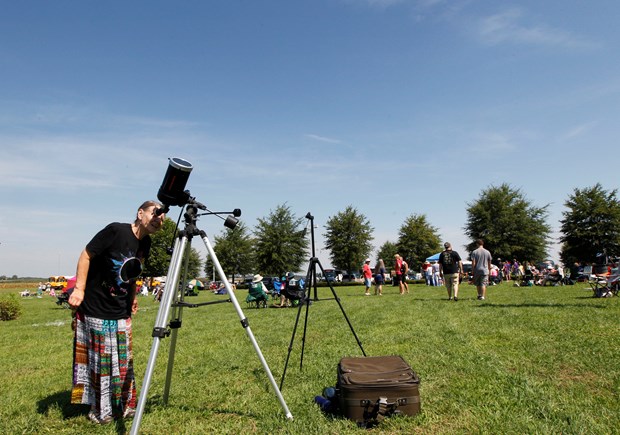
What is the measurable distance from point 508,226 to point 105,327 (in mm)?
54584

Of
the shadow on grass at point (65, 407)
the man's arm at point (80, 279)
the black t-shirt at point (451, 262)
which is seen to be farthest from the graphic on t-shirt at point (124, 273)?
the black t-shirt at point (451, 262)

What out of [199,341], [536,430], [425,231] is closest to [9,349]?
[199,341]

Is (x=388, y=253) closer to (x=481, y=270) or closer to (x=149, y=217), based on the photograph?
(x=481, y=270)

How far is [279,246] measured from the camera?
48.8 m

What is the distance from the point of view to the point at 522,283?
960 inches

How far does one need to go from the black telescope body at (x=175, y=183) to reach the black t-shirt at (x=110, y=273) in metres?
0.74

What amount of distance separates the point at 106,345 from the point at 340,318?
277 inches

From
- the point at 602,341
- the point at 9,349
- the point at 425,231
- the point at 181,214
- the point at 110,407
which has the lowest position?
the point at 9,349

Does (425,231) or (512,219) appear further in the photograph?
(425,231)

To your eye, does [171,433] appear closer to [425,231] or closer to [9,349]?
[9,349]

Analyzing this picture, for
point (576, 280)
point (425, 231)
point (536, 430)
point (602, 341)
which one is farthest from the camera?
point (425, 231)

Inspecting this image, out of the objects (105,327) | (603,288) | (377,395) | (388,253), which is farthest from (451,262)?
(388,253)

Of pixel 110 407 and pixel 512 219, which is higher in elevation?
pixel 512 219

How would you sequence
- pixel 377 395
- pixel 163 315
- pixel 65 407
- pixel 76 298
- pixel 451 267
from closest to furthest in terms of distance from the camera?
pixel 163 315
pixel 377 395
pixel 76 298
pixel 65 407
pixel 451 267
